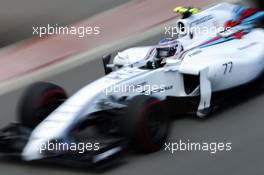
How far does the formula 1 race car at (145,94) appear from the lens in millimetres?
5734

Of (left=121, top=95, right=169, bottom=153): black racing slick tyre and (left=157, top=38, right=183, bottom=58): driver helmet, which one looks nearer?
(left=121, top=95, right=169, bottom=153): black racing slick tyre

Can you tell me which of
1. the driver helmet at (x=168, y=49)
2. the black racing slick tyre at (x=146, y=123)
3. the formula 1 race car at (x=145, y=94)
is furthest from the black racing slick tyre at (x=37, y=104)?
the driver helmet at (x=168, y=49)

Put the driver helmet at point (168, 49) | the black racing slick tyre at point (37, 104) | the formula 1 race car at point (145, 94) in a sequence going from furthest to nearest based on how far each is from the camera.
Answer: the driver helmet at point (168, 49) < the black racing slick tyre at point (37, 104) < the formula 1 race car at point (145, 94)

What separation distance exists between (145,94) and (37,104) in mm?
1036

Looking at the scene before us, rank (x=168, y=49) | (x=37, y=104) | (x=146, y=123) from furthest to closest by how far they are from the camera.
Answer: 1. (x=168, y=49)
2. (x=37, y=104)
3. (x=146, y=123)

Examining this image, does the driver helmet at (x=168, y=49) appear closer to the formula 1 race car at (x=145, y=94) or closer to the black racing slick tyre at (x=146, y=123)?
the formula 1 race car at (x=145, y=94)

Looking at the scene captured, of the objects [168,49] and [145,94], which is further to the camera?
[168,49]

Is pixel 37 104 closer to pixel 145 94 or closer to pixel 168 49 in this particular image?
pixel 145 94

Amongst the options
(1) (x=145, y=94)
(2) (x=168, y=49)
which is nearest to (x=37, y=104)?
(1) (x=145, y=94)

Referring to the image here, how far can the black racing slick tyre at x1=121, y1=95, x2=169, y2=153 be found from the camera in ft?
18.9

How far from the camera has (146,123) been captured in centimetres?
581

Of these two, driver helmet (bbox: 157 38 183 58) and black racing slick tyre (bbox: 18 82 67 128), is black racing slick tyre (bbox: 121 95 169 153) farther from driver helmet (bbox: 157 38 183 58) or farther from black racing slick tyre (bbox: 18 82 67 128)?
driver helmet (bbox: 157 38 183 58)

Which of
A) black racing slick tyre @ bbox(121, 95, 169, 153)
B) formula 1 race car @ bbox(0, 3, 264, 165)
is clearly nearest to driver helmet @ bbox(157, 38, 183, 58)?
formula 1 race car @ bbox(0, 3, 264, 165)

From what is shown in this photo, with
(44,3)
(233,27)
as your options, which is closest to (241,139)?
(233,27)
